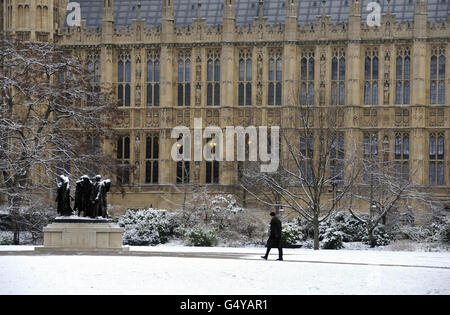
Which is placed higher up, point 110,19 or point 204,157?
point 110,19

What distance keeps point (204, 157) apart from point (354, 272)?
1312 inches

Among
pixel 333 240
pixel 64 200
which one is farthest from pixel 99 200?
pixel 333 240

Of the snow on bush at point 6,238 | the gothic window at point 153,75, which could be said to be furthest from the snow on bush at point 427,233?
the gothic window at point 153,75

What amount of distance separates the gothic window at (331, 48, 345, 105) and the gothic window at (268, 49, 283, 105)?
9.53 ft

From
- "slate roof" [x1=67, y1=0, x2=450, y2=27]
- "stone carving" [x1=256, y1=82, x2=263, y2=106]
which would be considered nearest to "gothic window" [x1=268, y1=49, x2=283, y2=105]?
"stone carving" [x1=256, y1=82, x2=263, y2=106]

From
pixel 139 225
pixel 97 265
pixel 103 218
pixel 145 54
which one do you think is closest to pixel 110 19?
pixel 145 54

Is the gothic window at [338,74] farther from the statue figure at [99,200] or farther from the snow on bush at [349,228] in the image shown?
the statue figure at [99,200]

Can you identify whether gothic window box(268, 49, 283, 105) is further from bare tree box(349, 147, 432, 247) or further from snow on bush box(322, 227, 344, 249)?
snow on bush box(322, 227, 344, 249)

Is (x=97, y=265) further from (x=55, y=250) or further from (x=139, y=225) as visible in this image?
(x=139, y=225)

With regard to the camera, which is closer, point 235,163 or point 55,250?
point 55,250

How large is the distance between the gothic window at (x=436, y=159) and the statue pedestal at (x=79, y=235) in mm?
28396

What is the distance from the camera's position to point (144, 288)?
21656 mm

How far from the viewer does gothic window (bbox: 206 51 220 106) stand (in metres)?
58.3

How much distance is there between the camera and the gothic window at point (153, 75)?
58.7 meters
